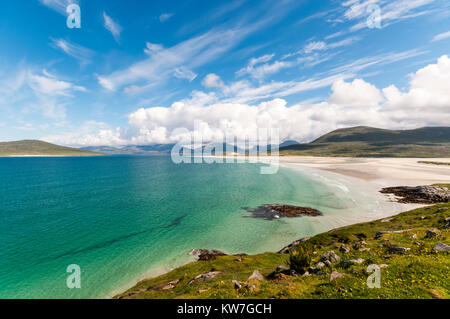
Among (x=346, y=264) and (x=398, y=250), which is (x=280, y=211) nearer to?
(x=398, y=250)

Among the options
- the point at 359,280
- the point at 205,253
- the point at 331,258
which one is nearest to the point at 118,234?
the point at 205,253

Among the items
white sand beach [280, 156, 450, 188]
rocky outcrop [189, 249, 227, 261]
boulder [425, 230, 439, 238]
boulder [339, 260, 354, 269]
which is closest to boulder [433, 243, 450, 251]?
boulder [425, 230, 439, 238]

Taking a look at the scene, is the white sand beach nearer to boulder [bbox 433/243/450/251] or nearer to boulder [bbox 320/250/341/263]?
boulder [bbox 433/243/450/251]

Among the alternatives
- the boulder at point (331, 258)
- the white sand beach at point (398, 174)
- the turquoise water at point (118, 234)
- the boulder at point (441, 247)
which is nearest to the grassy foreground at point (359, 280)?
the boulder at point (441, 247)
